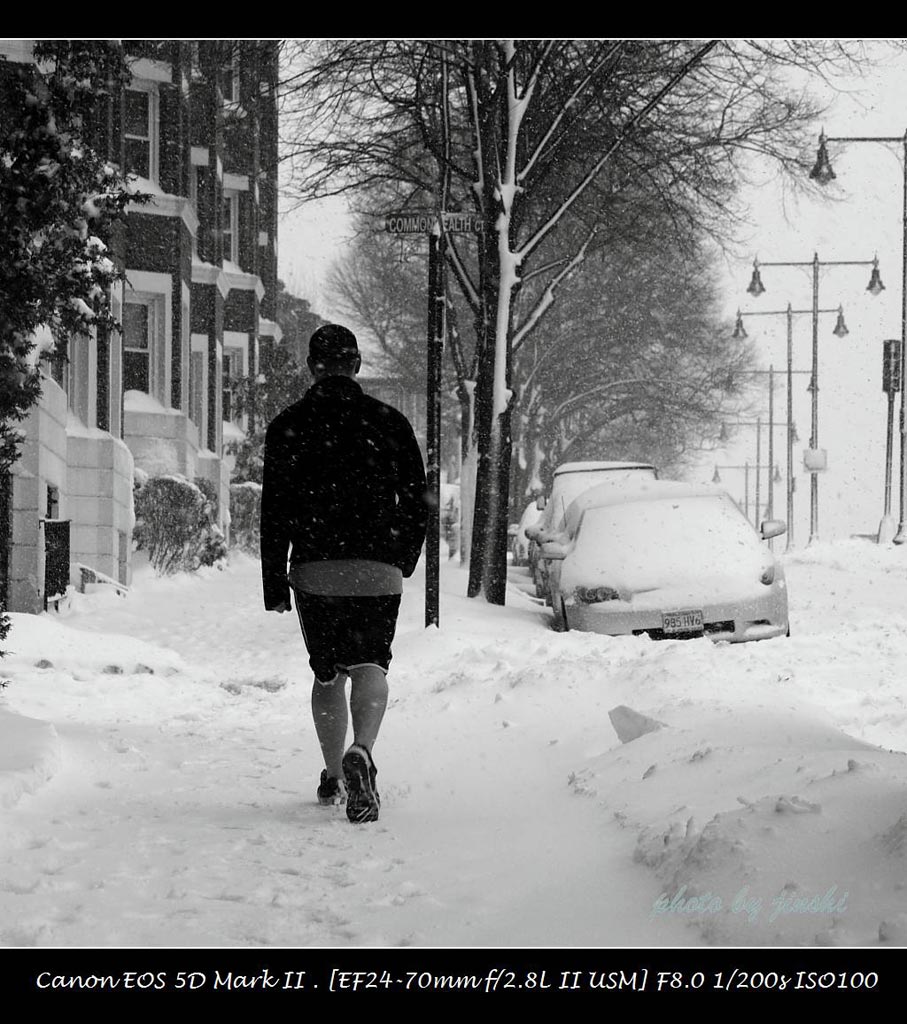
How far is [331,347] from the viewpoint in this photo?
6059 millimetres

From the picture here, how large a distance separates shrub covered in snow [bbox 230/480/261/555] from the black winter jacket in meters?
25.6

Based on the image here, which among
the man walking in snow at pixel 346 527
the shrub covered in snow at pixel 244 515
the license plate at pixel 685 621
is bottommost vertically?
the shrub covered in snow at pixel 244 515

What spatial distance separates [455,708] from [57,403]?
29.2ft

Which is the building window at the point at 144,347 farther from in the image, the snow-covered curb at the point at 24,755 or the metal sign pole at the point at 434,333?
the snow-covered curb at the point at 24,755

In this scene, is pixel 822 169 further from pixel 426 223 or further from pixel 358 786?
pixel 358 786

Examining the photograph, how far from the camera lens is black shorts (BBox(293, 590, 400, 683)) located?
5883 mm

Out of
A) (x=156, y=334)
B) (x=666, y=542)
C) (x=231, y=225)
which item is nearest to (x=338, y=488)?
(x=666, y=542)

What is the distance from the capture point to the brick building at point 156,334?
1519 centimetres

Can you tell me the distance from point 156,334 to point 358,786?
19.6 meters

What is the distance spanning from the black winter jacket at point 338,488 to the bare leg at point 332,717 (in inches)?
17.0

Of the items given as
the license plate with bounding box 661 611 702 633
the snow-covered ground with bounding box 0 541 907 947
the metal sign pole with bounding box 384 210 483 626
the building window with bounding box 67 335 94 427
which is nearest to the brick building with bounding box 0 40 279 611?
the building window with bounding box 67 335 94 427

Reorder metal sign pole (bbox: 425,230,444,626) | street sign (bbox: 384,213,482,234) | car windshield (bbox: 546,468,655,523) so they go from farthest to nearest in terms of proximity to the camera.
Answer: car windshield (bbox: 546,468,655,523)
metal sign pole (bbox: 425,230,444,626)
street sign (bbox: 384,213,482,234)

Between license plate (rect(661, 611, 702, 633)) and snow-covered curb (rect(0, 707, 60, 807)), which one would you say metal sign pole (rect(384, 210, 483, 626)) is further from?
snow-covered curb (rect(0, 707, 60, 807))

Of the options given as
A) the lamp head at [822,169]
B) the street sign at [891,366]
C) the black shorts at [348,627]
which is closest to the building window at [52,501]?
the lamp head at [822,169]
